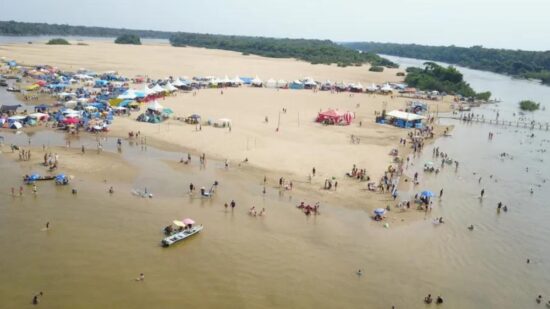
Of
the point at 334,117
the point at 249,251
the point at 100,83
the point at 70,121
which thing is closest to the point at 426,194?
the point at 249,251

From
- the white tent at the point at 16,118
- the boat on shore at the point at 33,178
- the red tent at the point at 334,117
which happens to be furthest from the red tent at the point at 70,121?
the red tent at the point at 334,117

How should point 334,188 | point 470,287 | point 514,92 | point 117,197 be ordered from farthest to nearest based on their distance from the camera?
point 514,92
point 334,188
point 117,197
point 470,287

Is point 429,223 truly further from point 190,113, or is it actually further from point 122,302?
point 190,113

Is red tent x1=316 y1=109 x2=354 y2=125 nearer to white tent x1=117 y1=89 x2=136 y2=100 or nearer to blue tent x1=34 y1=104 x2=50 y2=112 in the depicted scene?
white tent x1=117 y1=89 x2=136 y2=100

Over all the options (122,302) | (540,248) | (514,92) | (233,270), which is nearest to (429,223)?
(540,248)

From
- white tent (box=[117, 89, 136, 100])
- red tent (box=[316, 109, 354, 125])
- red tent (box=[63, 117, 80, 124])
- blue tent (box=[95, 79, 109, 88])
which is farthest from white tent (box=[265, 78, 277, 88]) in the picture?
red tent (box=[63, 117, 80, 124])

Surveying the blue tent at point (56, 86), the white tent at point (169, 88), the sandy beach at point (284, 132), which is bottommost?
the sandy beach at point (284, 132)

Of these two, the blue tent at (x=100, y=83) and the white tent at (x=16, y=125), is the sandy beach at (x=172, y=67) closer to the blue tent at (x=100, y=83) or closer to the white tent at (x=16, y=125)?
the blue tent at (x=100, y=83)

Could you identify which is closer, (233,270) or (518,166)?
(233,270)
